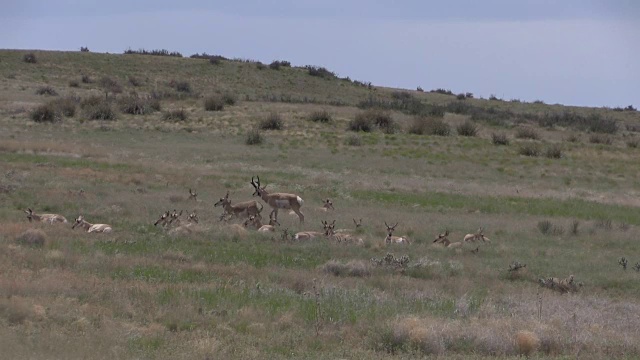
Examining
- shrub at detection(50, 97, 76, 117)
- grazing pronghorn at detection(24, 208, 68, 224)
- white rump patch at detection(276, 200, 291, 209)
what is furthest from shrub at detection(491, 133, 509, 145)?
→ grazing pronghorn at detection(24, 208, 68, 224)

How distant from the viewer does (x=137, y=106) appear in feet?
181

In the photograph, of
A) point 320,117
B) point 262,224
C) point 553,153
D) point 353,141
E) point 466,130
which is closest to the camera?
point 262,224

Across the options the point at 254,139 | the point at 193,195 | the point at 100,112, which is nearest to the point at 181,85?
the point at 100,112

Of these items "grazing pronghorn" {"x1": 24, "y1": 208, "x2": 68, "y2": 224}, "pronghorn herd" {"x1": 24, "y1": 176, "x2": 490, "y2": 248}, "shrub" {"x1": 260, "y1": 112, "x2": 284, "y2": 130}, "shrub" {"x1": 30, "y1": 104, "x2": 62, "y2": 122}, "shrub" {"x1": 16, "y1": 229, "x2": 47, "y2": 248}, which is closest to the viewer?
"shrub" {"x1": 16, "y1": 229, "x2": 47, "y2": 248}

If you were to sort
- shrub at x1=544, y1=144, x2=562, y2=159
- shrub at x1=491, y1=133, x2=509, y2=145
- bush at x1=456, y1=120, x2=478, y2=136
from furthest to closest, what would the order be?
bush at x1=456, y1=120, x2=478, y2=136 → shrub at x1=491, y1=133, x2=509, y2=145 → shrub at x1=544, y1=144, x2=562, y2=159

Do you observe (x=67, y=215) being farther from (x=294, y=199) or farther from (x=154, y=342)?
(x=154, y=342)

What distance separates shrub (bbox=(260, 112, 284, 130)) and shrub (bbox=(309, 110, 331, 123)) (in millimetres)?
3532

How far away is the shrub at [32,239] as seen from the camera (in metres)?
16.5

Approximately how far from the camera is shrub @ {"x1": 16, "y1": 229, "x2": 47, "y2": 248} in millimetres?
16531

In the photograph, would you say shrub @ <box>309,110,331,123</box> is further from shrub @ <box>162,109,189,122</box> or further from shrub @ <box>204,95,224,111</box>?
shrub @ <box>162,109,189,122</box>

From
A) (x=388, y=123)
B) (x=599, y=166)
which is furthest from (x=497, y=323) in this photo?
(x=388, y=123)

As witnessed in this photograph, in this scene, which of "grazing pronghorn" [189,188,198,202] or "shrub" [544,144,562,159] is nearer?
"grazing pronghorn" [189,188,198,202]

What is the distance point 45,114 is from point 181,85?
3080cm

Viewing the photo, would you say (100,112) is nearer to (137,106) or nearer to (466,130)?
(137,106)
